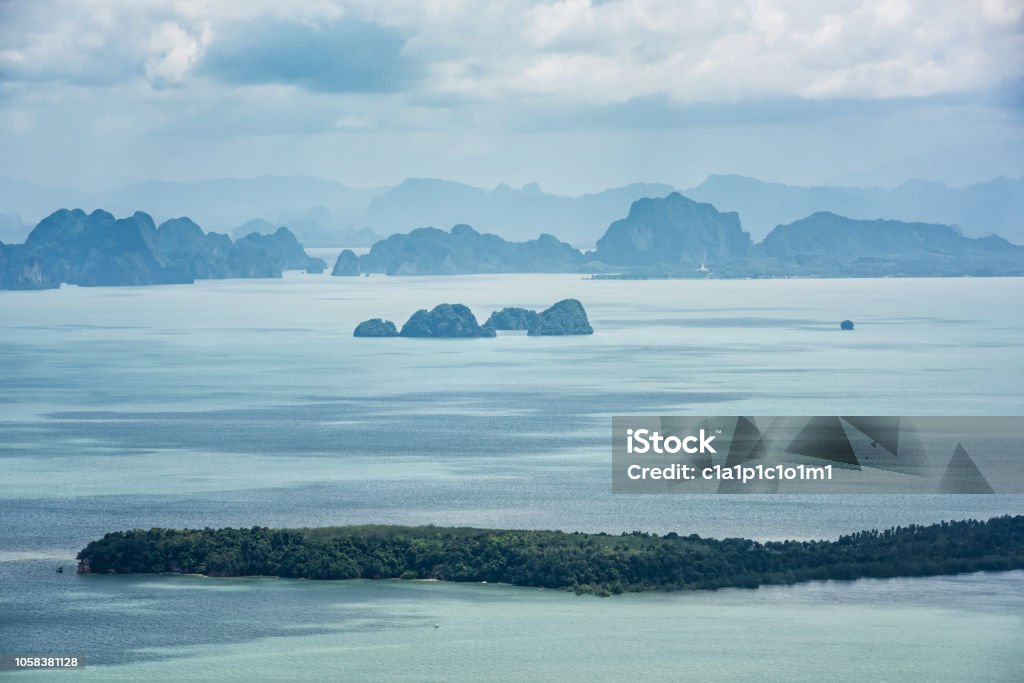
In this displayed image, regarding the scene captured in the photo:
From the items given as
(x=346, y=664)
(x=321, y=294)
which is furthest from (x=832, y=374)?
(x=321, y=294)

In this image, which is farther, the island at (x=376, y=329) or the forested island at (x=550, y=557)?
the island at (x=376, y=329)

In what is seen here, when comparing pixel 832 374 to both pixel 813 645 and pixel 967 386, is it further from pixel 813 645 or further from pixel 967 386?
pixel 813 645

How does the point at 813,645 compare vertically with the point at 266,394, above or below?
below

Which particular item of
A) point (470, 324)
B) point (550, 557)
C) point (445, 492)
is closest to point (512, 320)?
point (470, 324)

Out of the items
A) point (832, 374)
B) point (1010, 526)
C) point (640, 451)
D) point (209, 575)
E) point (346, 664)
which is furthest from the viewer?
point (832, 374)

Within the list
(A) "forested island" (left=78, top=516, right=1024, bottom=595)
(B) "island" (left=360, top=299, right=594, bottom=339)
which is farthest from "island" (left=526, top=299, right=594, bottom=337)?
(A) "forested island" (left=78, top=516, right=1024, bottom=595)

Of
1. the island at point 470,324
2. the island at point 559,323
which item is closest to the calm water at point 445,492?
the island at point 470,324

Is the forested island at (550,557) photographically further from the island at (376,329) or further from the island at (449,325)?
the island at (376,329)
